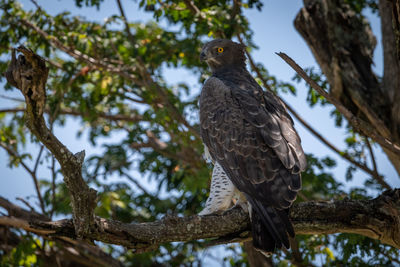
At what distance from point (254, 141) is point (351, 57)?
2.84m

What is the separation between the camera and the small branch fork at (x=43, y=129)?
3.09 metres

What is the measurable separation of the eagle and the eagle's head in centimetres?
59

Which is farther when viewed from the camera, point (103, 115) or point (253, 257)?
point (103, 115)

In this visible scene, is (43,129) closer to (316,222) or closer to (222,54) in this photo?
(316,222)

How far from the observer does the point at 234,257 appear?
6953 mm

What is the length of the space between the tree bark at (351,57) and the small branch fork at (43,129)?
4062 mm

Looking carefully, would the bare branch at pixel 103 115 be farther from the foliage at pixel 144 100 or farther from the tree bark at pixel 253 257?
the tree bark at pixel 253 257

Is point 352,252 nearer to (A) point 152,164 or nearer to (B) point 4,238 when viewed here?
(A) point 152,164

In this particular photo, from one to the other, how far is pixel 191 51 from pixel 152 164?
1895 millimetres

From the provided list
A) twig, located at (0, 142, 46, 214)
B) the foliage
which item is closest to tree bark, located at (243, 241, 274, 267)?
the foliage

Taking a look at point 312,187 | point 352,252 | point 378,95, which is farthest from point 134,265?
point 378,95

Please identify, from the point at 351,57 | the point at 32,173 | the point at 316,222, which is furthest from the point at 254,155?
the point at 32,173

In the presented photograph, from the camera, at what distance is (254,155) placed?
4.45 metres

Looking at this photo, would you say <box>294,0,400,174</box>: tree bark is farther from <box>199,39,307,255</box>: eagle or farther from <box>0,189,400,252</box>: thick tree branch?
<box>0,189,400,252</box>: thick tree branch
